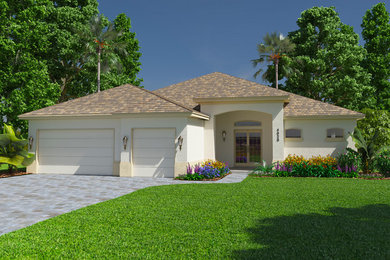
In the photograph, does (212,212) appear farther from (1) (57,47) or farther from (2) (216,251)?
(1) (57,47)

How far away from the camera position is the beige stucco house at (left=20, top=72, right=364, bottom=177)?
14727 mm

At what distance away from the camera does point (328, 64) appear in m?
29.4

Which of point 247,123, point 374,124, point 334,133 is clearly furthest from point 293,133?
point 374,124

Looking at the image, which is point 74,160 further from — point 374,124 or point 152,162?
point 374,124

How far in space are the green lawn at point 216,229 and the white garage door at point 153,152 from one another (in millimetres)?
5182

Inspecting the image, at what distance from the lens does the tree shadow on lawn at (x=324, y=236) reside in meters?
4.74

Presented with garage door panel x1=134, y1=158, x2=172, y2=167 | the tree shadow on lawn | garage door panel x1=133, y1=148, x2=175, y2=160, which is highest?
garage door panel x1=133, y1=148, x2=175, y2=160

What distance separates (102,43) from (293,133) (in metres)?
19.6

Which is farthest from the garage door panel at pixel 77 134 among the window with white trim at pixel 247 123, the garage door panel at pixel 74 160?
the window with white trim at pixel 247 123

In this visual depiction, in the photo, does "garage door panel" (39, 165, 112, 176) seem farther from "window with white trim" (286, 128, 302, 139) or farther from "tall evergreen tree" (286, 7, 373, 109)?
"tall evergreen tree" (286, 7, 373, 109)

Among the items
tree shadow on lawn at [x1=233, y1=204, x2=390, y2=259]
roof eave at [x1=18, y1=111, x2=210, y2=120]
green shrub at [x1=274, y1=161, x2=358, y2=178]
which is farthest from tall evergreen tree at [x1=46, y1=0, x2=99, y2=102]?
tree shadow on lawn at [x1=233, y1=204, x2=390, y2=259]

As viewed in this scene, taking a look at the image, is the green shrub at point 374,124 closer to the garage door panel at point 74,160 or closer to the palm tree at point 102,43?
the garage door panel at point 74,160

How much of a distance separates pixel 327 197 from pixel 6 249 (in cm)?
841

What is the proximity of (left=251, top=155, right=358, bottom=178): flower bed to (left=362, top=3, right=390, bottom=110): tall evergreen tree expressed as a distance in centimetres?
1881
